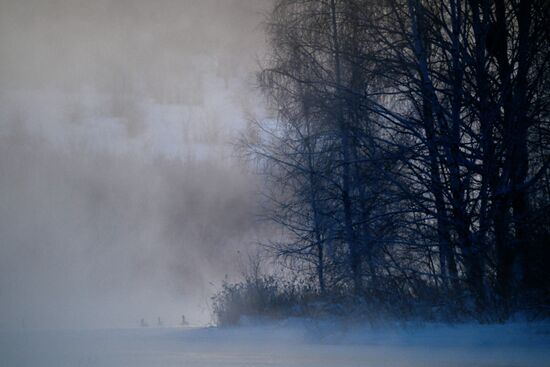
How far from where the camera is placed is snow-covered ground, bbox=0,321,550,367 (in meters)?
4.48

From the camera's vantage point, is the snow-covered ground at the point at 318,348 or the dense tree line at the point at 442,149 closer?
the snow-covered ground at the point at 318,348

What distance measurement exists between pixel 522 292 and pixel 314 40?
5.77 meters

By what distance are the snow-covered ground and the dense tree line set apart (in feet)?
2.89

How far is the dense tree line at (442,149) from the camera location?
7.26 metres

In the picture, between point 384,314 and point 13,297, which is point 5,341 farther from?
point 13,297

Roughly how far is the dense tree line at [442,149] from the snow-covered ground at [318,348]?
0.88m

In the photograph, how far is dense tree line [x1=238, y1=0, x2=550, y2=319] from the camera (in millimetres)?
7262

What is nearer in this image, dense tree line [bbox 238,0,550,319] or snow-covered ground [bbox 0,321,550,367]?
snow-covered ground [bbox 0,321,550,367]

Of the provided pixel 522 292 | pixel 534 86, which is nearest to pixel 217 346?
pixel 522 292

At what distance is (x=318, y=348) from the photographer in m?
5.82

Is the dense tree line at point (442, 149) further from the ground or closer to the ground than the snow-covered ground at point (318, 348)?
further from the ground

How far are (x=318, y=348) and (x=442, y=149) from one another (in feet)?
12.8

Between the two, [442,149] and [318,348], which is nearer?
[318,348]

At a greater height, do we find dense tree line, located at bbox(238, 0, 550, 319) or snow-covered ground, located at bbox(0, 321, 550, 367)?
dense tree line, located at bbox(238, 0, 550, 319)
